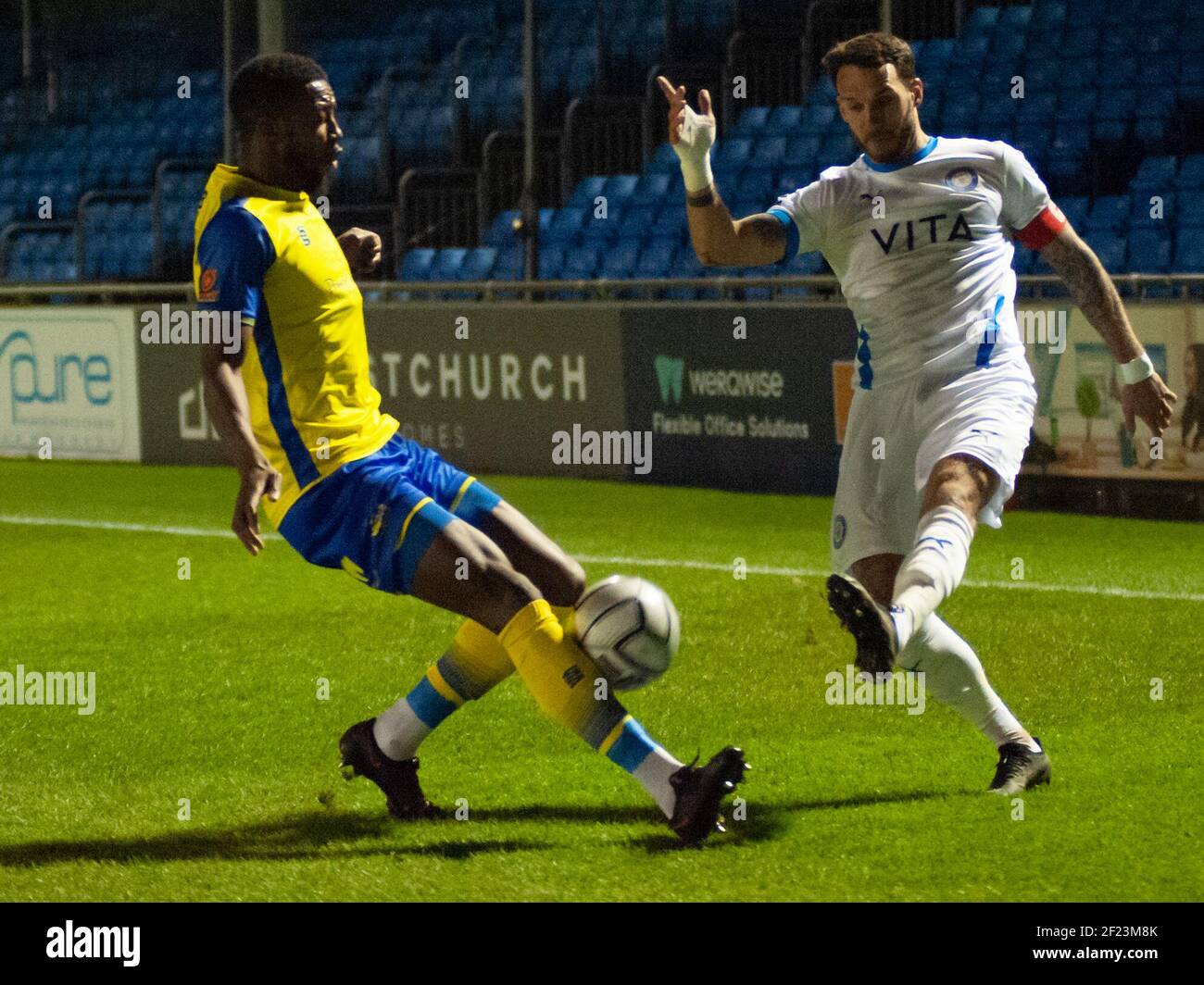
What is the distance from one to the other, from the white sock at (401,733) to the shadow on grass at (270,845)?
181mm

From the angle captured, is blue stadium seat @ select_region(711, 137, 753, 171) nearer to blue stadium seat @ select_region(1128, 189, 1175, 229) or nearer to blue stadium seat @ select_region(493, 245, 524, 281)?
blue stadium seat @ select_region(493, 245, 524, 281)

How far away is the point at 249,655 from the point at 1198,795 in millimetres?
4150

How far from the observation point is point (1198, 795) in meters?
5.20

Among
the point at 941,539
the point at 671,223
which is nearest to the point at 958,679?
the point at 941,539

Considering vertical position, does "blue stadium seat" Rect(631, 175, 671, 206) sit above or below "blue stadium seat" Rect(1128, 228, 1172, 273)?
above

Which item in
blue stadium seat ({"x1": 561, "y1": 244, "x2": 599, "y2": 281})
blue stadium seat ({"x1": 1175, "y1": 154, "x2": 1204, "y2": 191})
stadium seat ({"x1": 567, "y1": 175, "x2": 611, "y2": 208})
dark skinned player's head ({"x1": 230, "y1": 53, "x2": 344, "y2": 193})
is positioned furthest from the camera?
stadium seat ({"x1": 567, "y1": 175, "x2": 611, "y2": 208})

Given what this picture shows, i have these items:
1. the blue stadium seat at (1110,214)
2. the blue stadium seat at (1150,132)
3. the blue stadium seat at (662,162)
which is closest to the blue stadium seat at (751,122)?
the blue stadium seat at (662,162)

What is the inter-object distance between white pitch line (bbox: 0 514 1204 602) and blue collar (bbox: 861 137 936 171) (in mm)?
4027

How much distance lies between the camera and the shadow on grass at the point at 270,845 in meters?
4.86

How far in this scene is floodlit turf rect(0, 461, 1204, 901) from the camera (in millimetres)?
4578

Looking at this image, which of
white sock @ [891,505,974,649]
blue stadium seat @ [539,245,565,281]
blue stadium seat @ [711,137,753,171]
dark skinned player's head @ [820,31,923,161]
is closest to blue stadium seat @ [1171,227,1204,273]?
blue stadium seat @ [711,137,753,171]

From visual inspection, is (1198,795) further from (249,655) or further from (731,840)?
(249,655)

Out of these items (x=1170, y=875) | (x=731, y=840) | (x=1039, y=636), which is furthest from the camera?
(x=1039, y=636)

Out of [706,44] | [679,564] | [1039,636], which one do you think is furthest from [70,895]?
[706,44]
